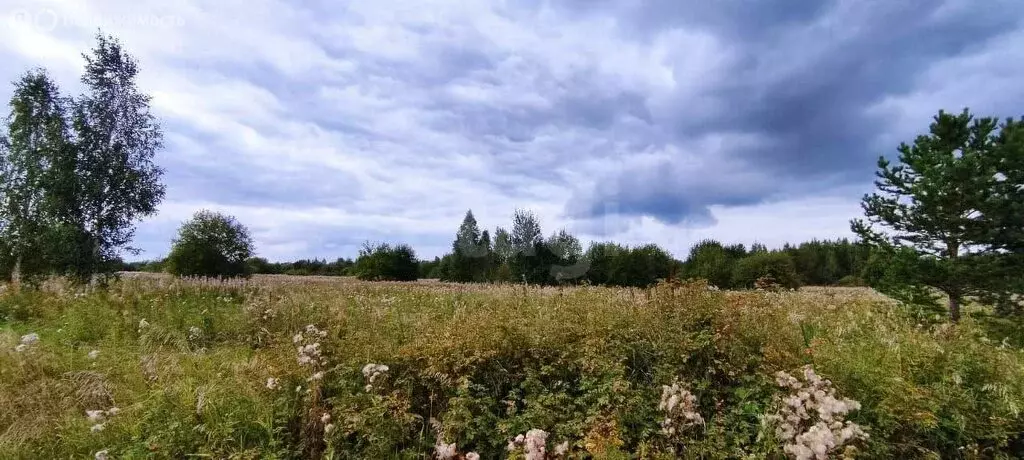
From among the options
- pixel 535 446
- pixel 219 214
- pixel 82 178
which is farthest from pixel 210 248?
pixel 535 446

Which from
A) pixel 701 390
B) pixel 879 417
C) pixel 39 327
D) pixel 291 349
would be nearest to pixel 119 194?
pixel 39 327

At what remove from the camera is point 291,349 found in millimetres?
4898

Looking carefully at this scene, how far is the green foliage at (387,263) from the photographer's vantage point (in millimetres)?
38031

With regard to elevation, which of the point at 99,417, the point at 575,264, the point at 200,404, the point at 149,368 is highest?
the point at 575,264

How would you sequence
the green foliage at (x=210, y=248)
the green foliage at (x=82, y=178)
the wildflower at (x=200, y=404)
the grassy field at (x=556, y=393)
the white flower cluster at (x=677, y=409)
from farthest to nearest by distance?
1. the green foliage at (x=210, y=248)
2. the green foliage at (x=82, y=178)
3. the wildflower at (x=200, y=404)
4. the grassy field at (x=556, y=393)
5. the white flower cluster at (x=677, y=409)

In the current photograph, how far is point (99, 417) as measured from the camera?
3.92 metres

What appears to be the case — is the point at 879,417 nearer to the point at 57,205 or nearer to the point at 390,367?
the point at 390,367

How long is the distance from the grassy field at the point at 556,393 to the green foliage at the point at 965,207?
10.6 feet

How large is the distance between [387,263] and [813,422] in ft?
121

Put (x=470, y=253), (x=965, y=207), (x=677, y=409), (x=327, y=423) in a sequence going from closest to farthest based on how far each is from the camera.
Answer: (x=677, y=409) → (x=327, y=423) → (x=965, y=207) → (x=470, y=253)

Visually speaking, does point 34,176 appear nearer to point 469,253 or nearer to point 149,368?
point 149,368

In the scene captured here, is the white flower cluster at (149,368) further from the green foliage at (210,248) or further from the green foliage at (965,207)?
the green foliage at (210,248)

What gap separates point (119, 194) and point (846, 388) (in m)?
19.4

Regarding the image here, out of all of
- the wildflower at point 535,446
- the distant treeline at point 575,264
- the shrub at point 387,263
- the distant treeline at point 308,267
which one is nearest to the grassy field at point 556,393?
the wildflower at point 535,446
